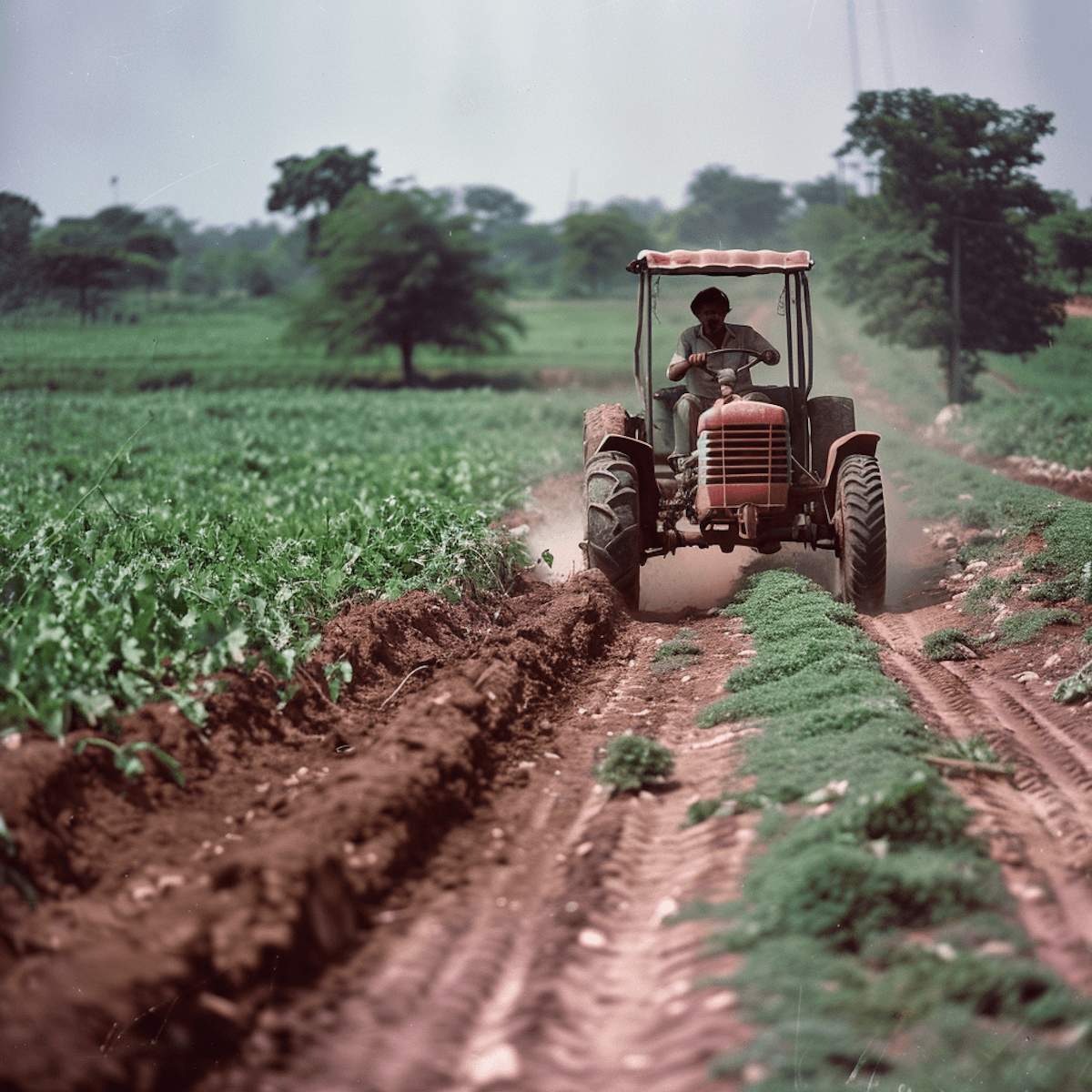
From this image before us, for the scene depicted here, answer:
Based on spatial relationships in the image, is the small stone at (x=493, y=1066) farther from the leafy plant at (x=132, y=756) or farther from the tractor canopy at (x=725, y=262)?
the tractor canopy at (x=725, y=262)

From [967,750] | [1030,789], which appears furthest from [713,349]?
[1030,789]

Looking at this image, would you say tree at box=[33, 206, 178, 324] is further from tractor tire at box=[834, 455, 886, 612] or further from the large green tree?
tractor tire at box=[834, 455, 886, 612]

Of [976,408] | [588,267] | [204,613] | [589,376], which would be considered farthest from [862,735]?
[588,267]

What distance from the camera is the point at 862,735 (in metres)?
5.03

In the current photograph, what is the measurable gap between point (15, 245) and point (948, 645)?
23846 mm

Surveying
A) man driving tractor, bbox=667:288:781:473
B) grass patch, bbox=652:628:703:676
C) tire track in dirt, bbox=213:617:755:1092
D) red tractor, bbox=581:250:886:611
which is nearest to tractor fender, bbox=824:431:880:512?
red tractor, bbox=581:250:886:611

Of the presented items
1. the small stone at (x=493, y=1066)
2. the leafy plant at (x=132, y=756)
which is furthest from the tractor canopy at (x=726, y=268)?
the small stone at (x=493, y=1066)

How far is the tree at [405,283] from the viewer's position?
48375mm

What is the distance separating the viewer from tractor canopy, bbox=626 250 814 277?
28.0 feet

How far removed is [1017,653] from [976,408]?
67.8ft

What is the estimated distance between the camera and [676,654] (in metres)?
7.51

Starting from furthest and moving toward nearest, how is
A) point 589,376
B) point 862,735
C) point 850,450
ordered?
point 589,376, point 850,450, point 862,735

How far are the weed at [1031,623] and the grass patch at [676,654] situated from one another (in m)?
2.29

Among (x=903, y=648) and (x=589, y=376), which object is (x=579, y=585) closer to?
(x=903, y=648)
